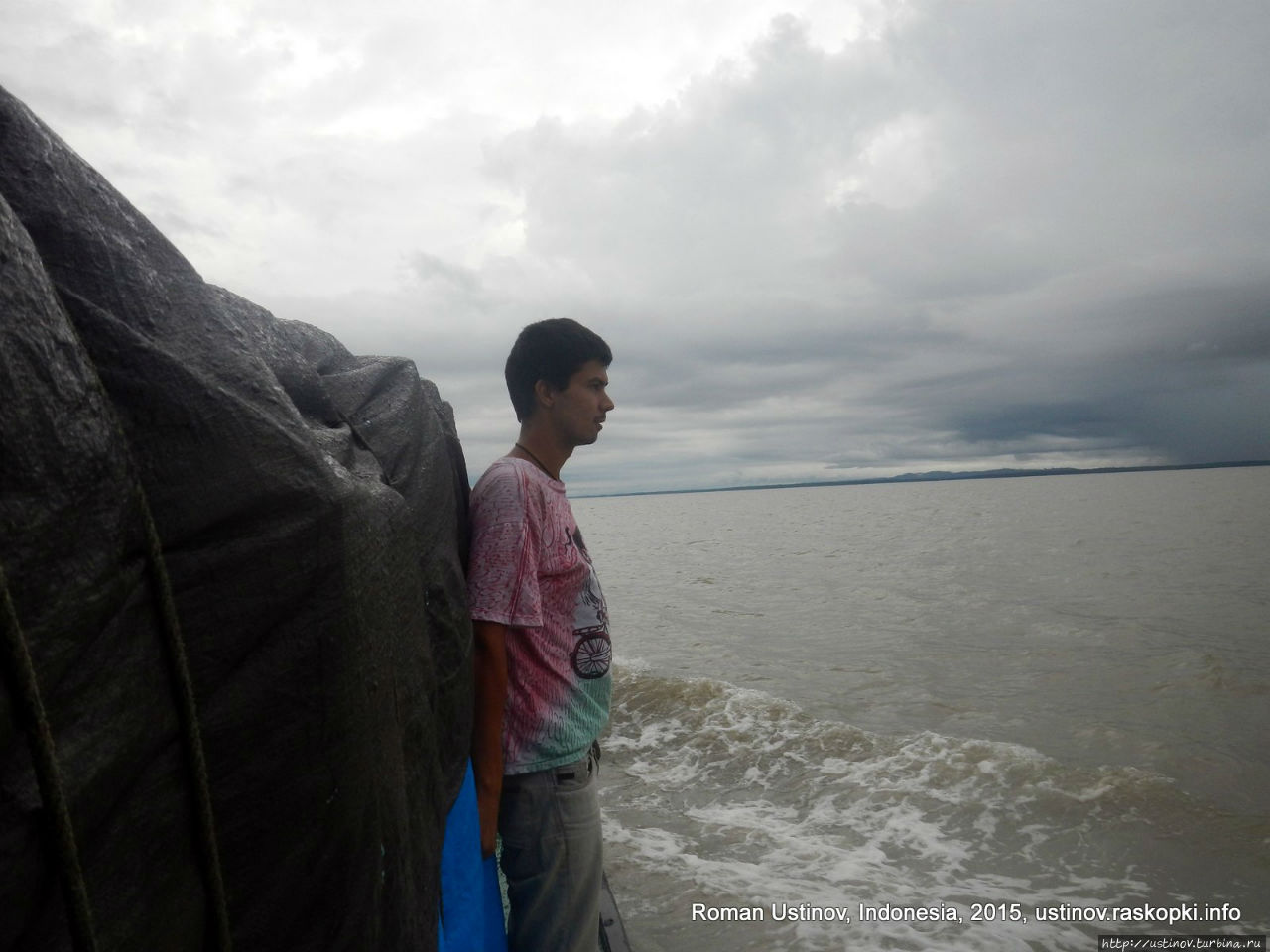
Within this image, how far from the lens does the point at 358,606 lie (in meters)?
1.17

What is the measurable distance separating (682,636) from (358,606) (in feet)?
43.6

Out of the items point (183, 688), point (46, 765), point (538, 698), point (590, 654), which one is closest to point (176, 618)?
point (183, 688)

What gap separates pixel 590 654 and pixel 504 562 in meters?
0.47

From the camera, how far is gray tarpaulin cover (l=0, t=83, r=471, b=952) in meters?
0.78

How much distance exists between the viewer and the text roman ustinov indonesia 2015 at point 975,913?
466cm

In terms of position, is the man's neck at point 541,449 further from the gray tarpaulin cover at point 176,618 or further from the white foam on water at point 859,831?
the white foam on water at point 859,831

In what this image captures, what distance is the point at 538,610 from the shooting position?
2.05 m

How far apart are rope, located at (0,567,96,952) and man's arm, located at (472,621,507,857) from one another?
1172 millimetres

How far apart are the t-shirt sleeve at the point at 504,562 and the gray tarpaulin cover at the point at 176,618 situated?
0.60 metres

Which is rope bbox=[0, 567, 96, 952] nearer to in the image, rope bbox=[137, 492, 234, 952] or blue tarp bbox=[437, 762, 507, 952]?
rope bbox=[137, 492, 234, 952]

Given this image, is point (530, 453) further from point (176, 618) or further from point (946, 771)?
point (946, 771)

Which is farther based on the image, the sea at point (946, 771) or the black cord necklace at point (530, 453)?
the sea at point (946, 771)

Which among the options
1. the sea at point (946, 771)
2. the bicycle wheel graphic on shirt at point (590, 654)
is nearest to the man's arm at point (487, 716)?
the bicycle wheel graphic on shirt at point (590, 654)

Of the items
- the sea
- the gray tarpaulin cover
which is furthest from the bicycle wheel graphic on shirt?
the sea
